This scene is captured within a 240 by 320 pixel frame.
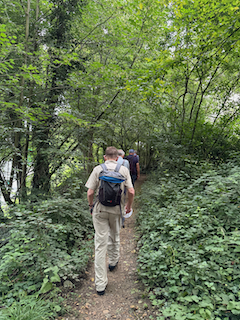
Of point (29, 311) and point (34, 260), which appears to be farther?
point (34, 260)

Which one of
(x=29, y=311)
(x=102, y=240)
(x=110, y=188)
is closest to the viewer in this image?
(x=29, y=311)

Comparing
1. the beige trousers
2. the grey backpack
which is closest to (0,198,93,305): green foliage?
the beige trousers

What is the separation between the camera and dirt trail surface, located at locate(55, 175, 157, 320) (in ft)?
8.48

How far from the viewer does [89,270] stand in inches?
144

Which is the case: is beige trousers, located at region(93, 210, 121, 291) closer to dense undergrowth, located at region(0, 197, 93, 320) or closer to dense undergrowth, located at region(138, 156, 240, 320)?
dense undergrowth, located at region(0, 197, 93, 320)

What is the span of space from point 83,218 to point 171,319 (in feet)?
10.8

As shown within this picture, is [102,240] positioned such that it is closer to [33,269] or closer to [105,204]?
[105,204]

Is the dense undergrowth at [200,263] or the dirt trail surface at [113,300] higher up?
the dense undergrowth at [200,263]

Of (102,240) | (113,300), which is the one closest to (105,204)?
(102,240)

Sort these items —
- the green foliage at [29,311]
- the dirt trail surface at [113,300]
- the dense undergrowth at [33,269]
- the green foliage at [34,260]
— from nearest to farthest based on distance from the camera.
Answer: the green foliage at [29,311]
the dense undergrowth at [33,269]
the dirt trail surface at [113,300]
the green foliage at [34,260]

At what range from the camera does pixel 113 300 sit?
286 cm

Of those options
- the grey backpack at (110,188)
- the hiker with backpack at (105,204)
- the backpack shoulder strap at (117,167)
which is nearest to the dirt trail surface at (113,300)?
the hiker with backpack at (105,204)

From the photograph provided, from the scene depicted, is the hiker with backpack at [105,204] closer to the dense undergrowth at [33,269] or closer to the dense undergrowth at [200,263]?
the dense undergrowth at [33,269]

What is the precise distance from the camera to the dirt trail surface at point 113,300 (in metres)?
2.59
